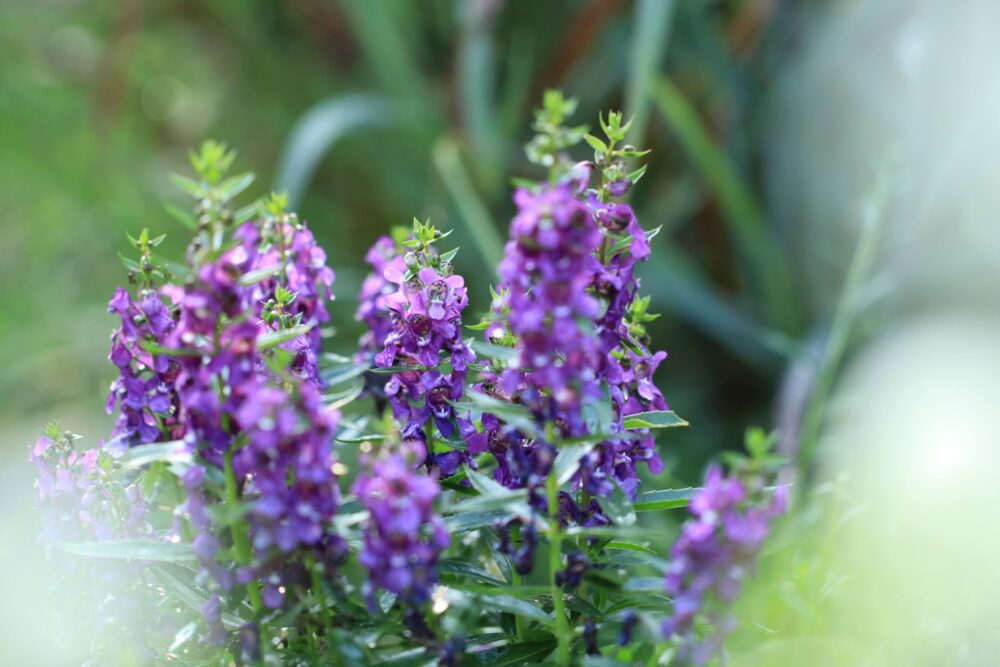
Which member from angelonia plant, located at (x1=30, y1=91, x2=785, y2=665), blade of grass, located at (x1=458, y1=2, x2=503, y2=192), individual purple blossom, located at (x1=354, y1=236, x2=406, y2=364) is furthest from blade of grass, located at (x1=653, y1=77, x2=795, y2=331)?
angelonia plant, located at (x1=30, y1=91, x2=785, y2=665)

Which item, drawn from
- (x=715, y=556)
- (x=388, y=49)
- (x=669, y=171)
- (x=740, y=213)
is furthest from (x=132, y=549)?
(x=669, y=171)

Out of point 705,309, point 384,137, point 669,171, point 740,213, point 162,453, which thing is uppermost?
point 384,137

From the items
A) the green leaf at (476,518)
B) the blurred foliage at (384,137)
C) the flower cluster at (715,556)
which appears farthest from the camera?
the blurred foliage at (384,137)

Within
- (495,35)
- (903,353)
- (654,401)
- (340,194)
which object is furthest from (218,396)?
(340,194)

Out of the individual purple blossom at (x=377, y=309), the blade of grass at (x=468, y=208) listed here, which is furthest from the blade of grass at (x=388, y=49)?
the individual purple blossom at (x=377, y=309)

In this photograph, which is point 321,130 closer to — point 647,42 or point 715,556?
point 647,42

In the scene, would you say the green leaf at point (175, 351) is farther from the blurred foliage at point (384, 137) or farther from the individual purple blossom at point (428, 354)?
the blurred foliage at point (384, 137)

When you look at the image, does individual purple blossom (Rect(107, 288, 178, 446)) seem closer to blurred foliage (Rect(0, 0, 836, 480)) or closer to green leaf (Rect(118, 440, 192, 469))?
green leaf (Rect(118, 440, 192, 469))
